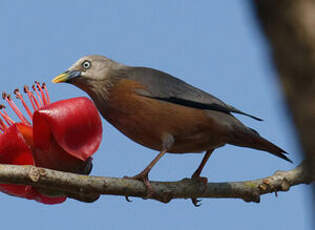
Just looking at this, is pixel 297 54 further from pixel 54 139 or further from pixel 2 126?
pixel 2 126

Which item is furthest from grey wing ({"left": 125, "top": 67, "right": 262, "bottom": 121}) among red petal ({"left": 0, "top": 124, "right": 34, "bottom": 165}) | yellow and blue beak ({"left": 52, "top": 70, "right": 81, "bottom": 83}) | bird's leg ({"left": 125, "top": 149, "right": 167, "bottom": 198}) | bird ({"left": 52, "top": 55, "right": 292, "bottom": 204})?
red petal ({"left": 0, "top": 124, "right": 34, "bottom": 165})

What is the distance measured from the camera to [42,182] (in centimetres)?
376

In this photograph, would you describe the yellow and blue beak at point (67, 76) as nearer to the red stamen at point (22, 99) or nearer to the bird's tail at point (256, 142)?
the red stamen at point (22, 99)

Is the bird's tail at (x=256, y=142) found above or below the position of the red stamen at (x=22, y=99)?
below

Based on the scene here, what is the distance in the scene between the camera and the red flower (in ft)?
14.2

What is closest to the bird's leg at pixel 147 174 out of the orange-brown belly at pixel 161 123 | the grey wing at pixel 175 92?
the orange-brown belly at pixel 161 123

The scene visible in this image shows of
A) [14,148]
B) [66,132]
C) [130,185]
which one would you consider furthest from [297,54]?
[14,148]

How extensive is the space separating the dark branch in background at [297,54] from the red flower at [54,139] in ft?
12.0

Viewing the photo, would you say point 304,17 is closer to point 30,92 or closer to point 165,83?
point 30,92

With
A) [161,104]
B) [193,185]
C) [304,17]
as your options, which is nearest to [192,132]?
[161,104]

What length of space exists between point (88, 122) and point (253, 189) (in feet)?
6.48

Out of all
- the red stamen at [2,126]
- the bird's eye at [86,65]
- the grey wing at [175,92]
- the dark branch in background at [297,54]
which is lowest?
the red stamen at [2,126]

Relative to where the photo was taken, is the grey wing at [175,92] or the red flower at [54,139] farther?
the grey wing at [175,92]

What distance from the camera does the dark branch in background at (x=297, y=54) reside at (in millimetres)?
770
